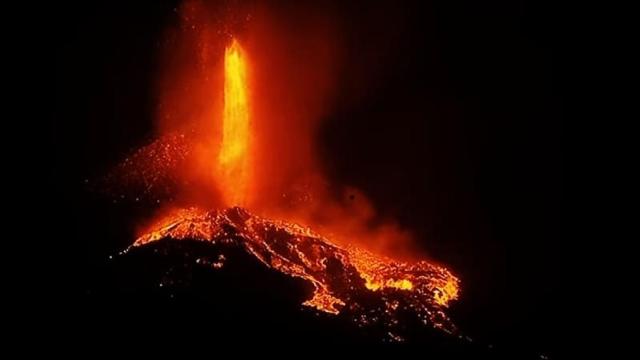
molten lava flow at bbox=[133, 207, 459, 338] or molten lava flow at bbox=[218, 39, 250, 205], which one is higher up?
molten lava flow at bbox=[218, 39, 250, 205]

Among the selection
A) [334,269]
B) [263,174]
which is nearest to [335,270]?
[334,269]

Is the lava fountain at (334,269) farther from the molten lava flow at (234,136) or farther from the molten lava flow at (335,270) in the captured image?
the molten lava flow at (234,136)

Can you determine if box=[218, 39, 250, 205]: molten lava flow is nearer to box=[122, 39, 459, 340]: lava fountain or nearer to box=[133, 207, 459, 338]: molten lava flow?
box=[122, 39, 459, 340]: lava fountain

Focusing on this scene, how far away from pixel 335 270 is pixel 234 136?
6.83 meters

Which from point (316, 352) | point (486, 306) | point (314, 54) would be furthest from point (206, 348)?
point (314, 54)

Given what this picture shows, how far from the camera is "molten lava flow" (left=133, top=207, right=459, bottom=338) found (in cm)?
1759

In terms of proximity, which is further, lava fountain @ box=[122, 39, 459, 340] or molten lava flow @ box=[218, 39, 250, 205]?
molten lava flow @ box=[218, 39, 250, 205]

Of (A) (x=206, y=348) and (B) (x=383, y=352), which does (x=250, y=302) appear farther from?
(B) (x=383, y=352)

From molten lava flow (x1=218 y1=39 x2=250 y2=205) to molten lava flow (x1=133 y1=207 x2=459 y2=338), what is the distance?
315 cm

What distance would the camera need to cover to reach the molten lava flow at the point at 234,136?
24.3m

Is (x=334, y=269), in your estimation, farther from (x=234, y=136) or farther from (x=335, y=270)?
(x=234, y=136)

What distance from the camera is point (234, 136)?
24.7m

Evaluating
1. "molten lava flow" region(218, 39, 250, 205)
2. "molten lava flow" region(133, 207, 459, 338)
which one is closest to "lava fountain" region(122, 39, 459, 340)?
"molten lava flow" region(133, 207, 459, 338)

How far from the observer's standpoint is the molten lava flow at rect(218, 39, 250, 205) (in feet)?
79.7
